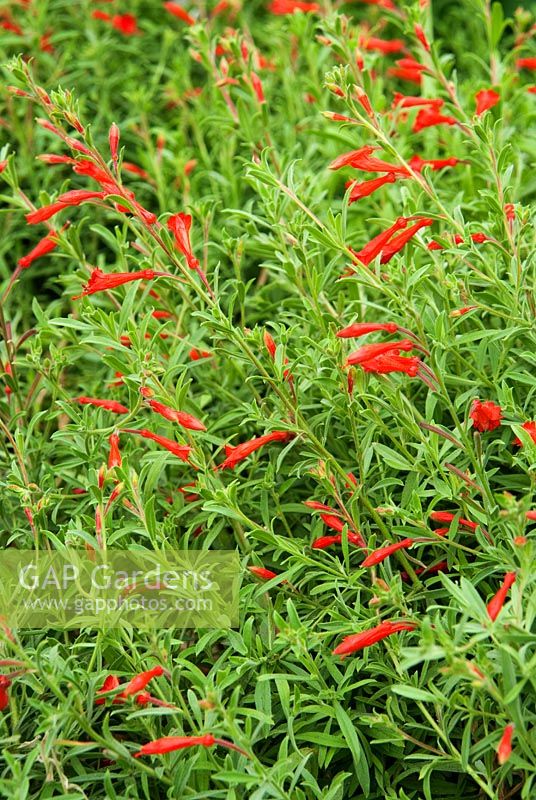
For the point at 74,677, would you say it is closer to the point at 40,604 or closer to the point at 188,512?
the point at 40,604

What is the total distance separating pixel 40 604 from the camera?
220cm

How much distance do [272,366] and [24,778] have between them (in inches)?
38.6

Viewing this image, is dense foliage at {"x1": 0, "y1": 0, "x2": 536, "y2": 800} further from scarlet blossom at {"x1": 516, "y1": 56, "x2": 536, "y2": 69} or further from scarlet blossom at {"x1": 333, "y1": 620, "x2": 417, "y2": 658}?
scarlet blossom at {"x1": 516, "y1": 56, "x2": 536, "y2": 69}

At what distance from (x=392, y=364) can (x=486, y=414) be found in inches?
11.2

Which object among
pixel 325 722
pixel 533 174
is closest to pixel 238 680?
pixel 325 722

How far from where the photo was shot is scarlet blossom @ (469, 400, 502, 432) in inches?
80.7

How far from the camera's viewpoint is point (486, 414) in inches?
81.5

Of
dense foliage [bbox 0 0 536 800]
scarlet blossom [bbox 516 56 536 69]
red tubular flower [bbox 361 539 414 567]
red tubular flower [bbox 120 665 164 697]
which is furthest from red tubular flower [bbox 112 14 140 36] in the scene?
red tubular flower [bbox 120 665 164 697]

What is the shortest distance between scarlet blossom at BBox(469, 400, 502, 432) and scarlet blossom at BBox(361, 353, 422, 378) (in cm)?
18

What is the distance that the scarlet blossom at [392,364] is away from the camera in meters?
1.94

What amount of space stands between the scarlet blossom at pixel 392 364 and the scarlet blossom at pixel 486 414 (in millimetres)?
184

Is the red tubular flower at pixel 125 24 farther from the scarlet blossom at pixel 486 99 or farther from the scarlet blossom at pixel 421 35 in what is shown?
the scarlet blossom at pixel 486 99

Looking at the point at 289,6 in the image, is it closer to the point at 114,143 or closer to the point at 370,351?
the point at 114,143

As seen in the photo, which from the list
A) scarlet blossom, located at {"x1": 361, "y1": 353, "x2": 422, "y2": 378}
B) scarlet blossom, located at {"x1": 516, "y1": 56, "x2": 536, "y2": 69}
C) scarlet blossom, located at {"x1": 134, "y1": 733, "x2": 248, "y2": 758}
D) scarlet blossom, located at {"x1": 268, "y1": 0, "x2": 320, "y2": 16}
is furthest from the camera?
scarlet blossom, located at {"x1": 268, "y1": 0, "x2": 320, "y2": 16}
